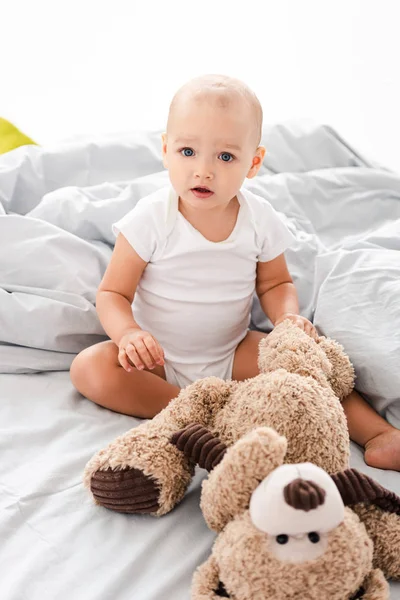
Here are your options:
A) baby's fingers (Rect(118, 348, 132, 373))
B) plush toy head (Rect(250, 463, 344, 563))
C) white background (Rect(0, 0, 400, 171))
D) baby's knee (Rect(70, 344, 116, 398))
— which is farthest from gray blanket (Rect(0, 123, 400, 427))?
plush toy head (Rect(250, 463, 344, 563))

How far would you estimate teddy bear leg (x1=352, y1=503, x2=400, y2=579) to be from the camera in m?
0.83


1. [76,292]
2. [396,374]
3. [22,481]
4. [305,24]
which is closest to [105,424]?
[22,481]

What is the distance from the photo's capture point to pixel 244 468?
76 centimetres

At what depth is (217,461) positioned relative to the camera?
847 mm

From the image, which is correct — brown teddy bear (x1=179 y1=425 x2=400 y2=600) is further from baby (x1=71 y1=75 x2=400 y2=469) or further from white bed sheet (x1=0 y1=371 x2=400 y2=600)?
baby (x1=71 y1=75 x2=400 y2=469)

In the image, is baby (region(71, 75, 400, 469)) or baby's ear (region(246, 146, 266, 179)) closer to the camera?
baby (region(71, 75, 400, 469))

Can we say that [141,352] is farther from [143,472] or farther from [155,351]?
[143,472]

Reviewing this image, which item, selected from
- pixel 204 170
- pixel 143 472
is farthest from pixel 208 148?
pixel 143 472

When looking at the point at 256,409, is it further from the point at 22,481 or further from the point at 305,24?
the point at 305,24

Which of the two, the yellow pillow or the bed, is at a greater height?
the yellow pillow

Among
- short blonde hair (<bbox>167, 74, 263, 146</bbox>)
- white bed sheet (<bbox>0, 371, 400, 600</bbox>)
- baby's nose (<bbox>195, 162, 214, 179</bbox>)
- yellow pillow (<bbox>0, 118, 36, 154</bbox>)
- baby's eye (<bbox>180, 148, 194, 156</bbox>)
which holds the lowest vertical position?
white bed sheet (<bbox>0, 371, 400, 600</bbox>)

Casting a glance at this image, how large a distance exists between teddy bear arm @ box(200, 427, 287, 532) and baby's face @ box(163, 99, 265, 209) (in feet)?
1.54

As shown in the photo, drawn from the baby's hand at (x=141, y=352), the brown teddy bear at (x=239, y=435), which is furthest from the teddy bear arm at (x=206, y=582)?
the baby's hand at (x=141, y=352)

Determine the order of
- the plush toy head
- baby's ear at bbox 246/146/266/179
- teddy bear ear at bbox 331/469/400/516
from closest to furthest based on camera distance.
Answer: the plush toy head
teddy bear ear at bbox 331/469/400/516
baby's ear at bbox 246/146/266/179
